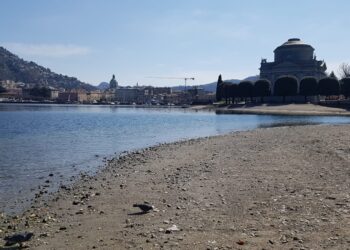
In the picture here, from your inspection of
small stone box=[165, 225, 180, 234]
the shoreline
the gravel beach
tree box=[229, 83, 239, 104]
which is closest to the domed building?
tree box=[229, 83, 239, 104]

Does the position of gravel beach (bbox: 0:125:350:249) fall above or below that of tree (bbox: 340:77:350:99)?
below

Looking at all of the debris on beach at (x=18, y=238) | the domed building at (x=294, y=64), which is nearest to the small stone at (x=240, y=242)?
the debris on beach at (x=18, y=238)

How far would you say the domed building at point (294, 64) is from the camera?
161m

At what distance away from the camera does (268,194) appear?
521 inches

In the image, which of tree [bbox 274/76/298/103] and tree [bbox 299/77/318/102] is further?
tree [bbox 274/76/298/103]

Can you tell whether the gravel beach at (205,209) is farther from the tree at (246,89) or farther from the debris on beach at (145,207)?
the tree at (246,89)

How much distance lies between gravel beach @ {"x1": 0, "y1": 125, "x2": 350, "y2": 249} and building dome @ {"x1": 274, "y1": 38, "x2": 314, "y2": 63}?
151069 mm

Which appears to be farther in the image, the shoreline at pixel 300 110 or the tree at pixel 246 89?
the tree at pixel 246 89

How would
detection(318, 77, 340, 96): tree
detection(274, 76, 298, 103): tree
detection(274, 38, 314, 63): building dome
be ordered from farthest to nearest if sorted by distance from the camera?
1. detection(274, 38, 314, 63): building dome
2. detection(274, 76, 298, 103): tree
3. detection(318, 77, 340, 96): tree

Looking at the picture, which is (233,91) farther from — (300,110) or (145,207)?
(145,207)

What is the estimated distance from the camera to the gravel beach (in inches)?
372

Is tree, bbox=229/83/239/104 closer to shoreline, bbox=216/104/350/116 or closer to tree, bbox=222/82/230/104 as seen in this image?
tree, bbox=222/82/230/104

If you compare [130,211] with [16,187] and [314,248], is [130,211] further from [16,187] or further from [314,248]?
[16,187]

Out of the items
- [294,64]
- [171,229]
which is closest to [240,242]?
[171,229]
